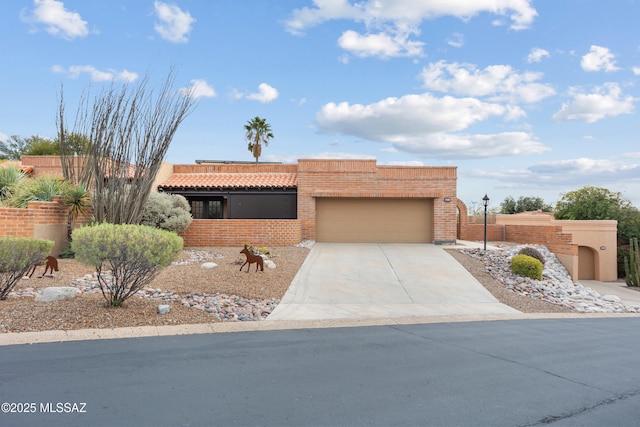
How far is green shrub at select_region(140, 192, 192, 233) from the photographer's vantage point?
16.9 metres

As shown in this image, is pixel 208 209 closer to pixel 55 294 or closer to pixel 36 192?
pixel 36 192

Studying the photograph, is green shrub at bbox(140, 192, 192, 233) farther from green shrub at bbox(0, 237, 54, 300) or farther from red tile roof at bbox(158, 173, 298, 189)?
green shrub at bbox(0, 237, 54, 300)

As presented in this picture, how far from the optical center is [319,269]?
14.6m

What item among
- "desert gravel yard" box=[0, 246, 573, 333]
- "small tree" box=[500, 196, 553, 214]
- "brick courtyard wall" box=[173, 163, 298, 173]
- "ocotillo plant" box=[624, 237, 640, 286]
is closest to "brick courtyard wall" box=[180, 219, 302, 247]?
"desert gravel yard" box=[0, 246, 573, 333]

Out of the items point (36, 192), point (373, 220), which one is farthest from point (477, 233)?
point (36, 192)

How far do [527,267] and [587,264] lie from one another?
14.0 m

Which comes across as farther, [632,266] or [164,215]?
[632,266]

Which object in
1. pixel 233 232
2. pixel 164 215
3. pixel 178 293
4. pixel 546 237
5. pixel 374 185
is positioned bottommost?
pixel 178 293

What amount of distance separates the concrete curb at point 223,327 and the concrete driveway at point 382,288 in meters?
0.41

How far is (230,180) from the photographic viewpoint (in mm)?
23234

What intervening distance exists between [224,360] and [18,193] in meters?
12.5

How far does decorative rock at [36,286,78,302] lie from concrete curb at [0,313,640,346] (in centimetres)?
178

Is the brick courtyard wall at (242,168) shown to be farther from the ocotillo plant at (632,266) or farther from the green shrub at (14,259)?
the ocotillo plant at (632,266)

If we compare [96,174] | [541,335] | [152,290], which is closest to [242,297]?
[152,290]
